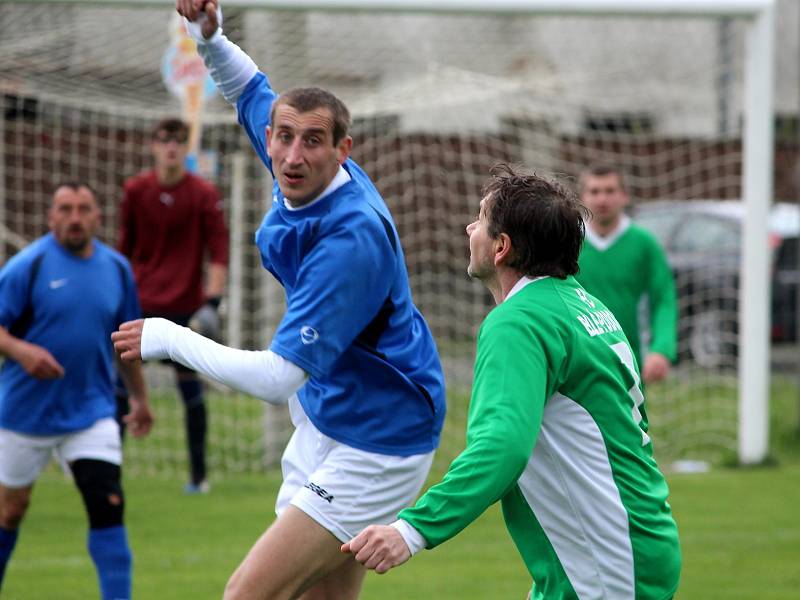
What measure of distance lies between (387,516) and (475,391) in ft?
4.21

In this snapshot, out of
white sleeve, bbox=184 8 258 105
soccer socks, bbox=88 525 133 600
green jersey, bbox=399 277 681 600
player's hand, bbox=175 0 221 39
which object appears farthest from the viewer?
soccer socks, bbox=88 525 133 600

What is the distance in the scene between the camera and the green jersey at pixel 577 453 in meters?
2.92

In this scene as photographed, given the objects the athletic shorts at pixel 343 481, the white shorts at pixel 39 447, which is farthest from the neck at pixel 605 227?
the athletic shorts at pixel 343 481

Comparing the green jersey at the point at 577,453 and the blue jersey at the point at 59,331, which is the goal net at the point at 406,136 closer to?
the blue jersey at the point at 59,331

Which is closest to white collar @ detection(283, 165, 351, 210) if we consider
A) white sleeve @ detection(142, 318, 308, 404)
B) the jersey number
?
white sleeve @ detection(142, 318, 308, 404)

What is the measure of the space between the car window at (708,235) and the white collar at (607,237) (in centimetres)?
511

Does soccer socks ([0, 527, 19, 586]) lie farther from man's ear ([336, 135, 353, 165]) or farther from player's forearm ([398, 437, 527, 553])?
player's forearm ([398, 437, 527, 553])

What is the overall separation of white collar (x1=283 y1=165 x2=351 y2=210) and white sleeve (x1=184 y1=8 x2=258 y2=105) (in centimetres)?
83

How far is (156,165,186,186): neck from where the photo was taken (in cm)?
857

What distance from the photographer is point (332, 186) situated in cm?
397

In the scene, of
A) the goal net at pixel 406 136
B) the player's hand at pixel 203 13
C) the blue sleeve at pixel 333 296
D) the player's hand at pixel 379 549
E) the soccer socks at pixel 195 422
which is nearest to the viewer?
the player's hand at pixel 379 549

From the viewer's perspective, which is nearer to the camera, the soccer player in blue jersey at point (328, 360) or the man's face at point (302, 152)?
the soccer player in blue jersey at point (328, 360)

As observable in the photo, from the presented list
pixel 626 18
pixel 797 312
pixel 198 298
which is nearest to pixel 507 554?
pixel 198 298

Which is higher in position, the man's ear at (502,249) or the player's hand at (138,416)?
the man's ear at (502,249)
